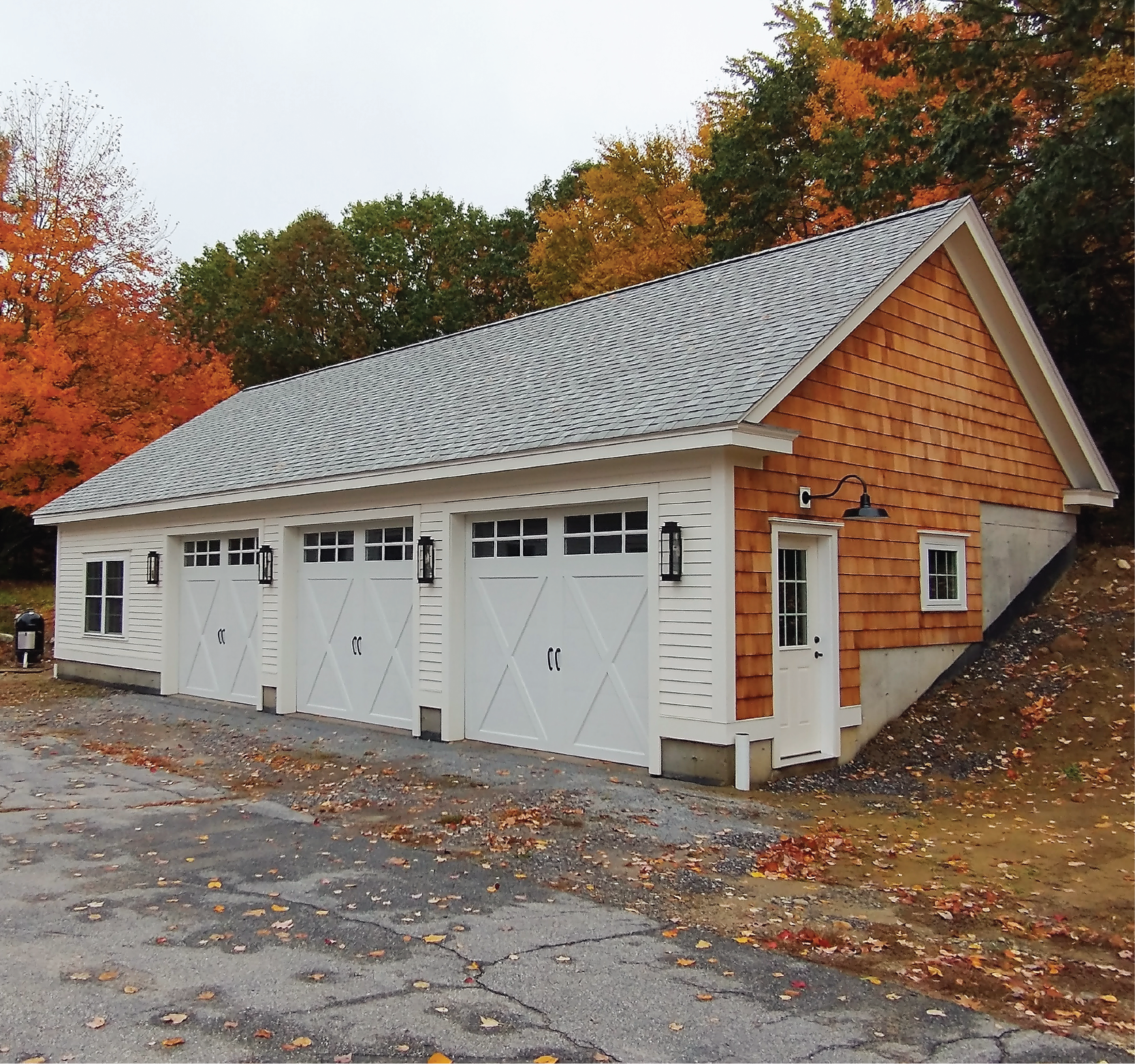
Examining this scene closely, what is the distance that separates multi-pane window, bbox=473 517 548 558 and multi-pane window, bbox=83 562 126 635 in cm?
827

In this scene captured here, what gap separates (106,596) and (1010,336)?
1410 centimetres

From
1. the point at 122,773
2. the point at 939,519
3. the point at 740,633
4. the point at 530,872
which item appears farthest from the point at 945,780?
the point at 122,773

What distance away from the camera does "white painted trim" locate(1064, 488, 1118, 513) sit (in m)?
14.8

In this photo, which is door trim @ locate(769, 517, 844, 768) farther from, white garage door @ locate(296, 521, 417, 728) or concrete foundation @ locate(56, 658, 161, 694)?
concrete foundation @ locate(56, 658, 161, 694)

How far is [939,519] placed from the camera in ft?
39.3

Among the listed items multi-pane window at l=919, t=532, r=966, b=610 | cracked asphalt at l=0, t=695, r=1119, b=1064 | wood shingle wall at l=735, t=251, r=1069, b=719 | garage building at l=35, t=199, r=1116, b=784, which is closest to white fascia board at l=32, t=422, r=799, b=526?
garage building at l=35, t=199, r=1116, b=784

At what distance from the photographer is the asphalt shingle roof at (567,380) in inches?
400

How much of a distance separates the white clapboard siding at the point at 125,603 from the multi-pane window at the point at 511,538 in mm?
6916

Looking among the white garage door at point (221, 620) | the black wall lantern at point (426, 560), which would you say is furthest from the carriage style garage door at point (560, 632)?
the white garage door at point (221, 620)

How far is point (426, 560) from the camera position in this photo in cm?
1188

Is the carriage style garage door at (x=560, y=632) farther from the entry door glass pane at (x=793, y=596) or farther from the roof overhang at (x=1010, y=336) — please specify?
the roof overhang at (x=1010, y=336)

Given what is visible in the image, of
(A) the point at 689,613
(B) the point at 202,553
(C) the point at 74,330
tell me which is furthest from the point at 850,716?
(C) the point at 74,330

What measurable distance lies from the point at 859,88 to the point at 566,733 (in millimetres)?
20427

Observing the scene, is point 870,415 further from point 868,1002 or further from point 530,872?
point 868,1002
